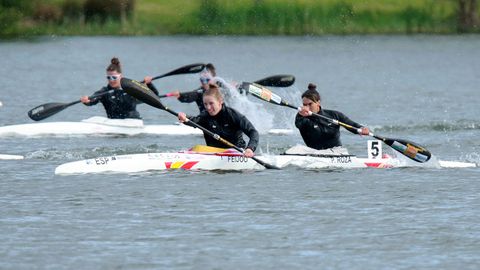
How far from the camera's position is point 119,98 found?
103ft

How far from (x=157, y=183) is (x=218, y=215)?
3016 millimetres

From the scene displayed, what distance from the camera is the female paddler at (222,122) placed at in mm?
24156

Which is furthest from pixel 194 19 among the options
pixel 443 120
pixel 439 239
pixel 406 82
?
pixel 439 239

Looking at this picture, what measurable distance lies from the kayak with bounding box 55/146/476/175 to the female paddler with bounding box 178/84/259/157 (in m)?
0.25

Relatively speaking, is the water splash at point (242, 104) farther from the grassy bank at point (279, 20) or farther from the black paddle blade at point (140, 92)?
the grassy bank at point (279, 20)

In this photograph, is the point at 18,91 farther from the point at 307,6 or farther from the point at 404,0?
A: the point at 404,0

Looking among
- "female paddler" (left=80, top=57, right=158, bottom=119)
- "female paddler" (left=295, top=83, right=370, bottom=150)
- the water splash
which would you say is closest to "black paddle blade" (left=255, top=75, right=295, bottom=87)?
the water splash

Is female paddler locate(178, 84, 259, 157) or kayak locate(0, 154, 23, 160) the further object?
kayak locate(0, 154, 23, 160)

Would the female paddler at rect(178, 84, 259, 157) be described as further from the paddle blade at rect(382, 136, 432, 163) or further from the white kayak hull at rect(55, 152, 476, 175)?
the paddle blade at rect(382, 136, 432, 163)

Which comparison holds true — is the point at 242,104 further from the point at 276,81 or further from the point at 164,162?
the point at 164,162

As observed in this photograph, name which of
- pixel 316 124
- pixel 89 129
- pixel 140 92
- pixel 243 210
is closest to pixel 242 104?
pixel 89 129

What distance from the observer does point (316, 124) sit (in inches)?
988

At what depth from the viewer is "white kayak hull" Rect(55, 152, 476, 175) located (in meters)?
24.6

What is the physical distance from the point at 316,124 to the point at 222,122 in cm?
171
